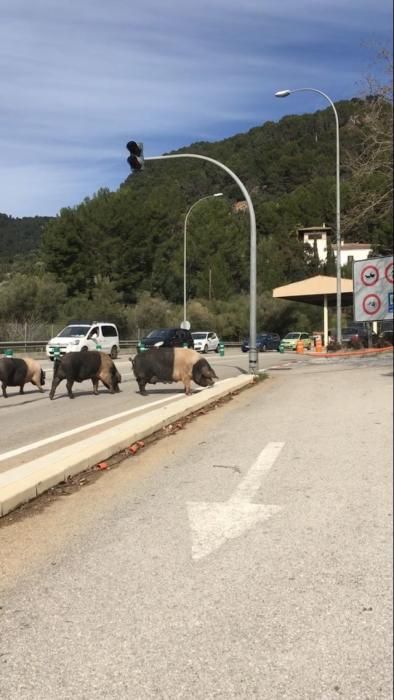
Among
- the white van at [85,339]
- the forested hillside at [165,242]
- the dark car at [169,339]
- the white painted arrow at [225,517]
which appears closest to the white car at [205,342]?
the dark car at [169,339]

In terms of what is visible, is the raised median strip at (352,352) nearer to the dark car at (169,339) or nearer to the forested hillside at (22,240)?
the dark car at (169,339)

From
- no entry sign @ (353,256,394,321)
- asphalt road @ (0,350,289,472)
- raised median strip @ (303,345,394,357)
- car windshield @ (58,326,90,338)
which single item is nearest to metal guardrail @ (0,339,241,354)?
car windshield @ (58,326,90,338)

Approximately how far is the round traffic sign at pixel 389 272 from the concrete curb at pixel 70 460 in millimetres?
4260

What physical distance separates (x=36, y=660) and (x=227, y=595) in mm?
1088

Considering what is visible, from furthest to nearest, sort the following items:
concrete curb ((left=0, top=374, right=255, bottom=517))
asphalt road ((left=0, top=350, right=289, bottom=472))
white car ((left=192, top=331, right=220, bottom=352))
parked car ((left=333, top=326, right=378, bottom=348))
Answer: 1. white car ((left=192, top=331, right=220, bottom=352))
2. asphalt road ((left=0, top=350, right=289, bottom=472))
3. concrete curb ((left=0, top=374, right=255, bottom=517))
4. parked car ((left=333, top=326, right=378, bottom=348))

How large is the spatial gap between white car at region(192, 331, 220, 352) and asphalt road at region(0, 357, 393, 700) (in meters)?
34.6

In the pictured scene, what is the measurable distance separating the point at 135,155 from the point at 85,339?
533 inches

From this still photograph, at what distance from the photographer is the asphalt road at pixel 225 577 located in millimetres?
2619

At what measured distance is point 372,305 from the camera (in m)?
2.12

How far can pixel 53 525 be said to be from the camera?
17.1 ft

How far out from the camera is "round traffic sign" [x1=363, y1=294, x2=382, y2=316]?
2115mm

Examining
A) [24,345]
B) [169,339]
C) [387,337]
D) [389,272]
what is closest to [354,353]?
[387,337]

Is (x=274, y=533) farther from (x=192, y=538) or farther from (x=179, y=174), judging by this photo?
(x=179, y=174)

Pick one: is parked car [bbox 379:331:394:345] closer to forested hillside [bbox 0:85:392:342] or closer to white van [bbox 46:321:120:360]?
white van [bbox 46:321:120:360]
